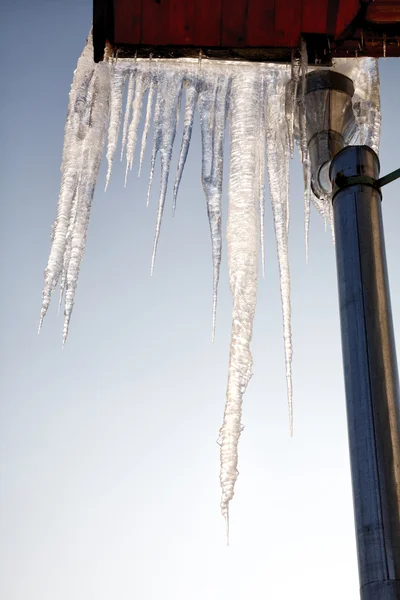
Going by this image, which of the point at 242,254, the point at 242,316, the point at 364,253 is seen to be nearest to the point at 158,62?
the point at 242,254

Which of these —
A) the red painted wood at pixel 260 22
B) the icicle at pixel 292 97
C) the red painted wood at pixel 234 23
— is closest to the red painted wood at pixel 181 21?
the red painted wood at pixel 234 23

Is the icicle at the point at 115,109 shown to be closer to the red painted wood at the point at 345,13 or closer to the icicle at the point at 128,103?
the icicle at the point at 128,103

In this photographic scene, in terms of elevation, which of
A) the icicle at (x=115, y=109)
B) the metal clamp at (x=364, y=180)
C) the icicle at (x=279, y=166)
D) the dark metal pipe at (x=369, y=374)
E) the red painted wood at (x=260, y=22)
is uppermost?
the icicle at (x=115, y=109)

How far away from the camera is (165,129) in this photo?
6008 millimetres

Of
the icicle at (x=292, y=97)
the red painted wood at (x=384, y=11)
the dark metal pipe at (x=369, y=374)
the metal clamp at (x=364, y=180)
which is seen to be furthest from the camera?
the icicle at (x=292, y=97)

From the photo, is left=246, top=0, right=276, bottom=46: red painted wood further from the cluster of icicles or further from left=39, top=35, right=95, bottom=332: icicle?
left=39, top=35, right=95, bottom=332: icicle

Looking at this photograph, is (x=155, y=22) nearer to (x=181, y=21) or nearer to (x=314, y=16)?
(x=181, y=21)

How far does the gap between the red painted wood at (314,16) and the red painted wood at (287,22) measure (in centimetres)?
3

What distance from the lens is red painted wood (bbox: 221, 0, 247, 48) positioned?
489cm

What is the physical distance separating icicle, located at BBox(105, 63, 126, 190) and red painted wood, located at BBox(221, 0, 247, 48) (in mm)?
921

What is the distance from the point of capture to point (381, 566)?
275cm

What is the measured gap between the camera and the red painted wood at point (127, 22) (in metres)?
4.89

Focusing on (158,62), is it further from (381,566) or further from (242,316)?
(381,566)

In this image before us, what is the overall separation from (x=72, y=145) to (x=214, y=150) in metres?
1.07
